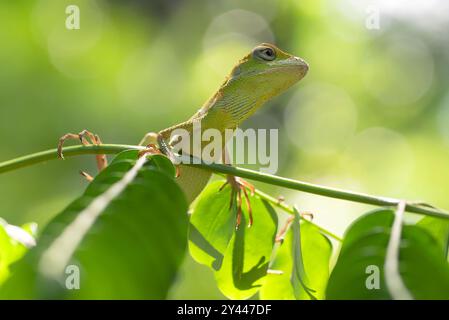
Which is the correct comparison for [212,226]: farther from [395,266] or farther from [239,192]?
[395,266]

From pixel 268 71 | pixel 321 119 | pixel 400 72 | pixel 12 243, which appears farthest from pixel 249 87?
pixel 400 72

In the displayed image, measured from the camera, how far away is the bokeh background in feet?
26.6

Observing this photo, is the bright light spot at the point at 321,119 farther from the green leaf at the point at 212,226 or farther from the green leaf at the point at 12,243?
the green leaf at the point at 12,243

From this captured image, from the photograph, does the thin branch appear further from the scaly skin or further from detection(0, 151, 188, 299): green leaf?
the scaly skin

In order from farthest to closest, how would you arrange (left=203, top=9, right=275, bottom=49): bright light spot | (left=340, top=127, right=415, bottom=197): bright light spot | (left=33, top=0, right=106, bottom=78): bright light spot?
(left=203, top=9, right=275, bottom=49): bright light spot, (left=33, top=0, right=106, bottom=78): bright light spot, (left=340, top=127, right=415, bottom=197): bright light spot

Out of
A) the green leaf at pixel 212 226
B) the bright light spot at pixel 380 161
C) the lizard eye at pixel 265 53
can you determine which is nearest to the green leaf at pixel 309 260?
the green leaf at pixel 212 226

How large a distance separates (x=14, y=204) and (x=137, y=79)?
2630 millimetres

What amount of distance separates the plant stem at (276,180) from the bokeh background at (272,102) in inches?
213

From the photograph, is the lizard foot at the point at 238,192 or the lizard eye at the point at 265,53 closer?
the lizard foot at the point at 238,192

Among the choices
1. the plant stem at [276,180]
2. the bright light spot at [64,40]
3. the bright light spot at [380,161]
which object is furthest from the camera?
the bright light spot at [64,40]

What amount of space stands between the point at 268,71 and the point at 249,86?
0.11m

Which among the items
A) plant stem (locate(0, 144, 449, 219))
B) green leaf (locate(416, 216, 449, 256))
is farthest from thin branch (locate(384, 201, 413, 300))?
green leaf (locate(416, 216, 449, 256))

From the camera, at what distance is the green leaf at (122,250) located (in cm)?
106
